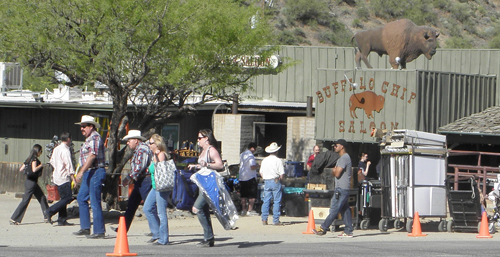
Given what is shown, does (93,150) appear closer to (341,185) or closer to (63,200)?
(63,200)

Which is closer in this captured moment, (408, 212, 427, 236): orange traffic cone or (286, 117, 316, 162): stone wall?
(408, 212, 427, 236): orange traffic cone

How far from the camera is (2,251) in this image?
9.52 m

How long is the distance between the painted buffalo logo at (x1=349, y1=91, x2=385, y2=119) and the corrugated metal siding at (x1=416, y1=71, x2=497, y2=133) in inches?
46.1

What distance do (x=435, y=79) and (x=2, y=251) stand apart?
14326 mm

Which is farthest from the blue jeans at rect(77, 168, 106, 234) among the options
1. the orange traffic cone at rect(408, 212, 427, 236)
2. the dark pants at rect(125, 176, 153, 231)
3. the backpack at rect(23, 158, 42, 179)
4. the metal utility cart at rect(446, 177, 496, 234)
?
the metal utility cart at rect(446, 177, 496, 234)

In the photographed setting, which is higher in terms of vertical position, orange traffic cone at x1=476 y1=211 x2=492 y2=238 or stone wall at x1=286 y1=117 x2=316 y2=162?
stone wall at x1=286 y1=117 x2=316 y2=162

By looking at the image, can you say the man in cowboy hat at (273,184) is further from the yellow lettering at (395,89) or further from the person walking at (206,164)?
the yellow lettering at (395,89)

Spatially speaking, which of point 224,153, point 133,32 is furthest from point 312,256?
point 224,153

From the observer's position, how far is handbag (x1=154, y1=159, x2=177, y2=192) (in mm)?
9852

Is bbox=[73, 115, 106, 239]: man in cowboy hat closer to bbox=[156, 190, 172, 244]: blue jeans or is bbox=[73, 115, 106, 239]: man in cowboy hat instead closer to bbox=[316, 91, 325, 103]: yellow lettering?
bbox=[156, 190, 172, 244]: blue jeans

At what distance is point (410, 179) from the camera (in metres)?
13.1

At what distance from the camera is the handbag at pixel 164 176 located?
9852 millimetres

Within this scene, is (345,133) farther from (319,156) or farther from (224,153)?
(319,156)

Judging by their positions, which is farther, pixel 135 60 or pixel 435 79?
pixel 435 79
